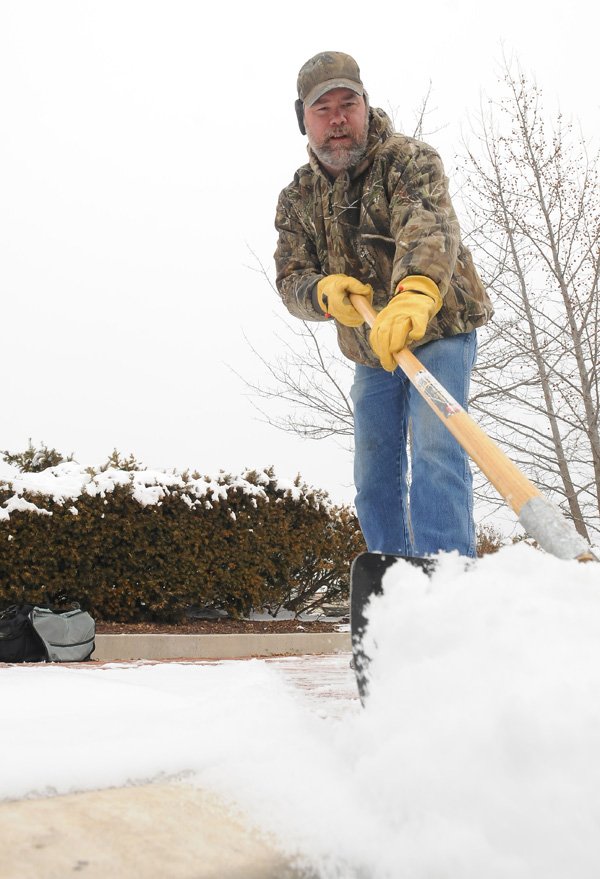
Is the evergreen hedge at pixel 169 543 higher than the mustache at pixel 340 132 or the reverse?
the reverse

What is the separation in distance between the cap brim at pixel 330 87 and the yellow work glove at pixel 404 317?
0.78 m

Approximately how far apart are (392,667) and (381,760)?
0.65ft

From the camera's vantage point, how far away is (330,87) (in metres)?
2.53

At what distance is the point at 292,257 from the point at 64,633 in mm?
2707

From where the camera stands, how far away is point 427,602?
1.13 metres

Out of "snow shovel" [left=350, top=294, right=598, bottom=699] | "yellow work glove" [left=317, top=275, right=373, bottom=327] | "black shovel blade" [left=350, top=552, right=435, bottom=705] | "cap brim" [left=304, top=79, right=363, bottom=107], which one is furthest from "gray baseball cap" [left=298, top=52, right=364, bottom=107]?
"black shovel blade" [left=350, top=552, right=435, bottom=705]

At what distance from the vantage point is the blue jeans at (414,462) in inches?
95.9

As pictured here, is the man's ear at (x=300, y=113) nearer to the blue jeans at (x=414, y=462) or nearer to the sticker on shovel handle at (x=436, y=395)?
the blue jeans at (x=414, y=462)

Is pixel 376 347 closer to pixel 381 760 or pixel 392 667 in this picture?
pixel 392 667

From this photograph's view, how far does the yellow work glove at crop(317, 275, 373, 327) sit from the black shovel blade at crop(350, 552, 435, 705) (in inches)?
53.9

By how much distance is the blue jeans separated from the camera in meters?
2.44

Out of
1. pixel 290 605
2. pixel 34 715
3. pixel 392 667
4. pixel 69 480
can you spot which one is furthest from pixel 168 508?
pixel 392 667

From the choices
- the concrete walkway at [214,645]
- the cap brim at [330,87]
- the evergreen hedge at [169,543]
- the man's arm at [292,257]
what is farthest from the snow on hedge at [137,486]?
the cap brim at [330,87]

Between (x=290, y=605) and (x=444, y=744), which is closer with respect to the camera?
(x=444, y=744)
